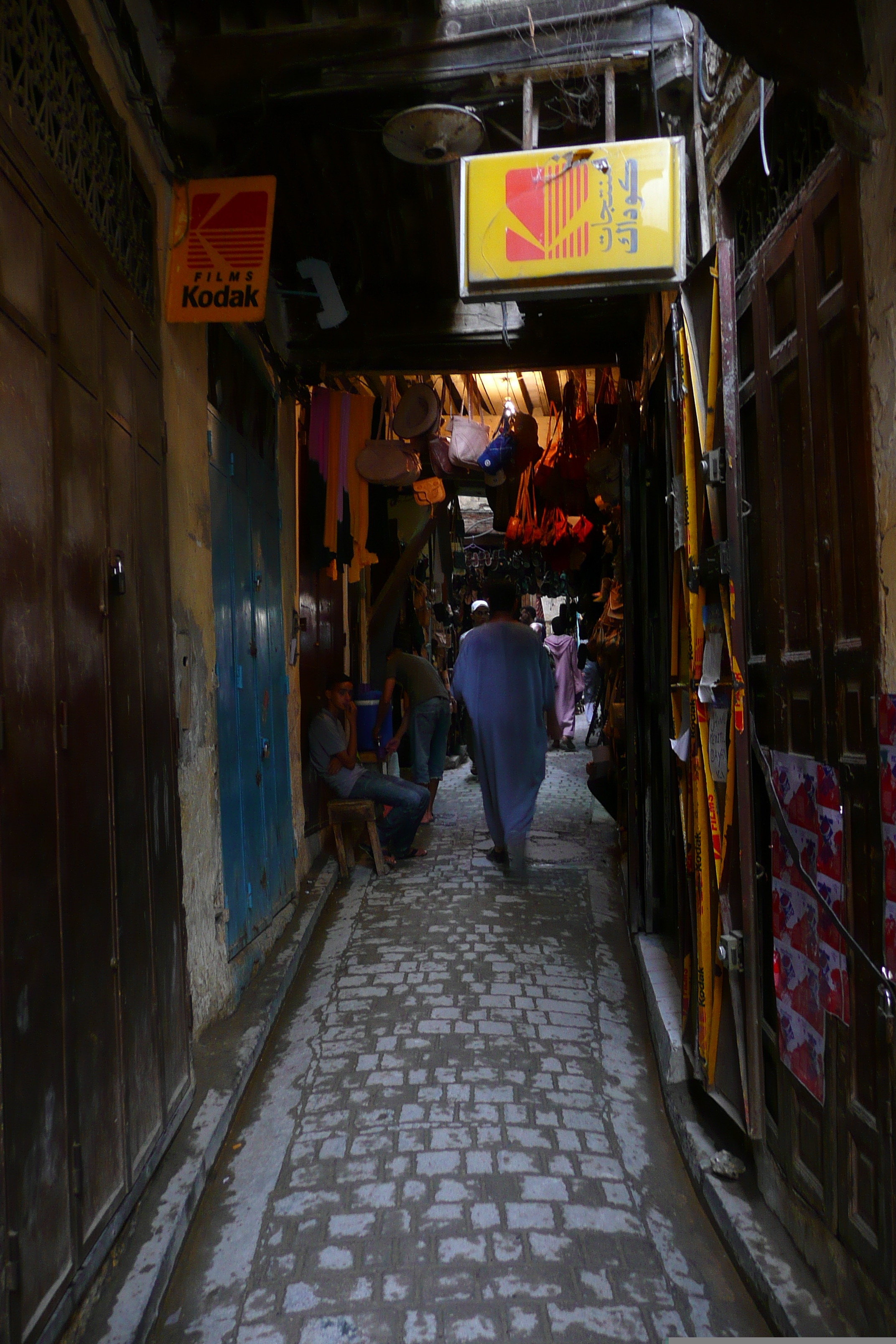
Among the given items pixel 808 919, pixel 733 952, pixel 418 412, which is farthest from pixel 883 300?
pixel 418 412

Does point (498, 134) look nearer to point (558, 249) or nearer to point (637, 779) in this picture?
point (558, 249)

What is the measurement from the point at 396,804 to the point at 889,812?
579cm

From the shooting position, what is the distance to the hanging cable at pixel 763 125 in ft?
9.41

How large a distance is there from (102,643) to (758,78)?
2.94m

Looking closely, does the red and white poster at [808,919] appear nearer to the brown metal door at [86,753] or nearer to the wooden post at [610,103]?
the brown metal door at [86,753]

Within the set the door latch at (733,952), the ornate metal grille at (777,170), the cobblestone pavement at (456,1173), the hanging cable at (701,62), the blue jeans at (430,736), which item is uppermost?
the hanging cable at (701,62)

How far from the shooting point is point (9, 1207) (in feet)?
6.86

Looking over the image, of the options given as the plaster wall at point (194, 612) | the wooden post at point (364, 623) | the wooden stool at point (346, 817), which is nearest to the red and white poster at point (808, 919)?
the plaster wall at point (194, 612)

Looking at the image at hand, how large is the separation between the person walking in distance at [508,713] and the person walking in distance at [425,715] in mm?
2046

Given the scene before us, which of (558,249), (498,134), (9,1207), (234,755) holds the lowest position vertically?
(9,1207)

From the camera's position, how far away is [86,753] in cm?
278

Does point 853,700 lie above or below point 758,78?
below

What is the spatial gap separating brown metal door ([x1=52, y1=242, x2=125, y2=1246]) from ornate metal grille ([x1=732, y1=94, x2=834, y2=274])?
91.3 inches

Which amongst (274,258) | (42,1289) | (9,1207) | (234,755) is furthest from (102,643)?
(274,258)
